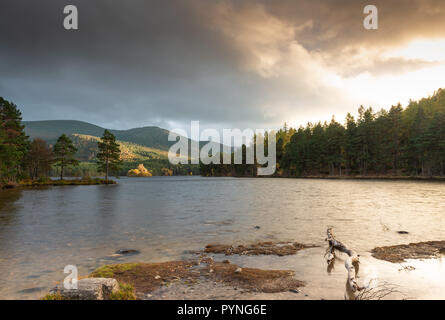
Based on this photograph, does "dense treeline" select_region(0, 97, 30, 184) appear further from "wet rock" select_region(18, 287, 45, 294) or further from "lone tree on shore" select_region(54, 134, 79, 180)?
"wet rock" select_region(18, 287, 45, 294)

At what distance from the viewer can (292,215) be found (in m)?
27.0

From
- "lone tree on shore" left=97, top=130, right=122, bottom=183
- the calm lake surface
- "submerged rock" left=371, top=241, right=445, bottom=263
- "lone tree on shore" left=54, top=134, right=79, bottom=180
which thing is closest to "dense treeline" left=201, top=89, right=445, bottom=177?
the calm lake surface

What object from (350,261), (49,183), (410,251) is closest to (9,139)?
(49,183)

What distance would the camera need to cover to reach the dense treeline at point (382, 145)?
82562 mm

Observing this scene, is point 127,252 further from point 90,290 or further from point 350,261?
point 350,261

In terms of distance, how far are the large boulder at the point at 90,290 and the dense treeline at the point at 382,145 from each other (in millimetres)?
97668

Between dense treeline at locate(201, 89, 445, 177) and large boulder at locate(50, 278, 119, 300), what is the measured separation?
320ft

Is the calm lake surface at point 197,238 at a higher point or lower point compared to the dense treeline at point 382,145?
lower

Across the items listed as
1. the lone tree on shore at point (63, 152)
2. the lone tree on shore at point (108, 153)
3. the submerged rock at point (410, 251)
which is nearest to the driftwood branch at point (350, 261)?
the submerged rock at point (410, 251)

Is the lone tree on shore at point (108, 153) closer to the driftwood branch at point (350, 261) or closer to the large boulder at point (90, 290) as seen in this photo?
the driftwood branch at point (350, 261)

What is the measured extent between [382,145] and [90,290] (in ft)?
369

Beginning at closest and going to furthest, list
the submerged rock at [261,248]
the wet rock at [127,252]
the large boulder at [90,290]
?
the large boulder at [90,290] → the submerged rock at [261,248] → the wet rock at [127,252]
